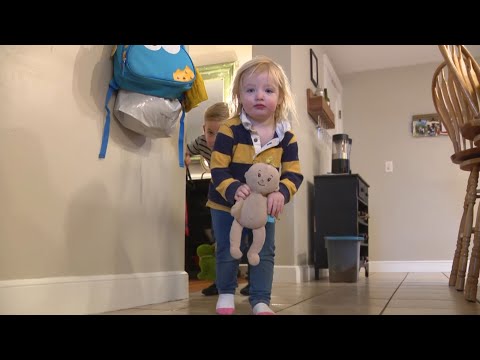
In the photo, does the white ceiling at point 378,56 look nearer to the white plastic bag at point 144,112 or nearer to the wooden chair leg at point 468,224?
the wooden chair leg at point 468,224

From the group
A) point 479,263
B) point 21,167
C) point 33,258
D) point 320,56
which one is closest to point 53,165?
point 21,167

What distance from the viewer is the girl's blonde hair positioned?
4.38ft

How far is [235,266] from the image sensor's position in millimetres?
1392

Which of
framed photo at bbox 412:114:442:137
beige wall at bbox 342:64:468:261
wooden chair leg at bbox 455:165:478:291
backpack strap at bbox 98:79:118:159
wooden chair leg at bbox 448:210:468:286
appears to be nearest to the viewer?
backpack strap at bbox 98:79:118:159

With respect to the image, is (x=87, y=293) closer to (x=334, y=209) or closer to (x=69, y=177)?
(x=69, y=177)

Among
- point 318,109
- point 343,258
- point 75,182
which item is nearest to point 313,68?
point 318,109

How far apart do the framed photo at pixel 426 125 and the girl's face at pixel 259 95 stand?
3736mm

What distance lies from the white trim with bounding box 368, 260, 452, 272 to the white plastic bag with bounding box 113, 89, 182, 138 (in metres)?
3.60

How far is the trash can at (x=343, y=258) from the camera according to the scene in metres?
2.87

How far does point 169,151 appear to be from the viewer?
1.79 m

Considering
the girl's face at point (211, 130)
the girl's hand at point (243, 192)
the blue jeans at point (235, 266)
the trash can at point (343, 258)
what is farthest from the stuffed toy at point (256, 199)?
the trash can at point (343, 258)

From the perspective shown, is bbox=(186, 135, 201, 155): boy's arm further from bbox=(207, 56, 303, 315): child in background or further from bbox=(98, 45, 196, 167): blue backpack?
bbox=(207, 56, 303, 315): child in background

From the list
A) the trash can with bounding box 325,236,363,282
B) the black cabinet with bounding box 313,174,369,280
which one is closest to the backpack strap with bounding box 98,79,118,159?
the trash can with bounding box 325,236,363,282
